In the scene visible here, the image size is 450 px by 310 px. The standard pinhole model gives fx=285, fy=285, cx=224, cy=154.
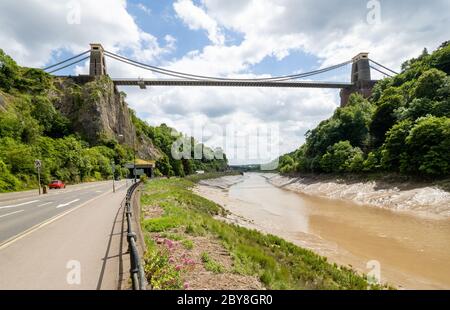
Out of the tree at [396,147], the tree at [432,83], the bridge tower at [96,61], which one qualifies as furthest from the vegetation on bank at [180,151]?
the tree at [432,83]

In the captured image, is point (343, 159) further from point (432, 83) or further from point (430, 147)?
point (430, 147)

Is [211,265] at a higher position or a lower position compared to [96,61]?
lower

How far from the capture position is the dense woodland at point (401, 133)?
2952 cm

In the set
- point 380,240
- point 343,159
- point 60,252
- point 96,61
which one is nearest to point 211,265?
point 60,252

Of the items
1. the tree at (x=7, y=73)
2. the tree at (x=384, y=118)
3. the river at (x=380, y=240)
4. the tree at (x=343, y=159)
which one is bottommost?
the river at (x=380, y=240)

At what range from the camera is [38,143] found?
42.5m

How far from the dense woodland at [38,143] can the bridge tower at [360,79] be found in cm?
6410

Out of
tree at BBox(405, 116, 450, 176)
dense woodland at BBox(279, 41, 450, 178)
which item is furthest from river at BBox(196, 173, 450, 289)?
dense woodland at BBox(279, 41, 450, 178)

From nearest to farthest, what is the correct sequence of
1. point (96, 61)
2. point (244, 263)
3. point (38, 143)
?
point (244, 263) → point (38, 143) → point (96, 61)

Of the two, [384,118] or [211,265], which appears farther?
[384,118]

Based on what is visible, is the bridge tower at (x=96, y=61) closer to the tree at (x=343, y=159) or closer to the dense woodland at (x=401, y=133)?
the dense woodland at (x=401, y=133)

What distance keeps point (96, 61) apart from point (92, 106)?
21.8 metres

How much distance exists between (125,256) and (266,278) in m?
3.65
